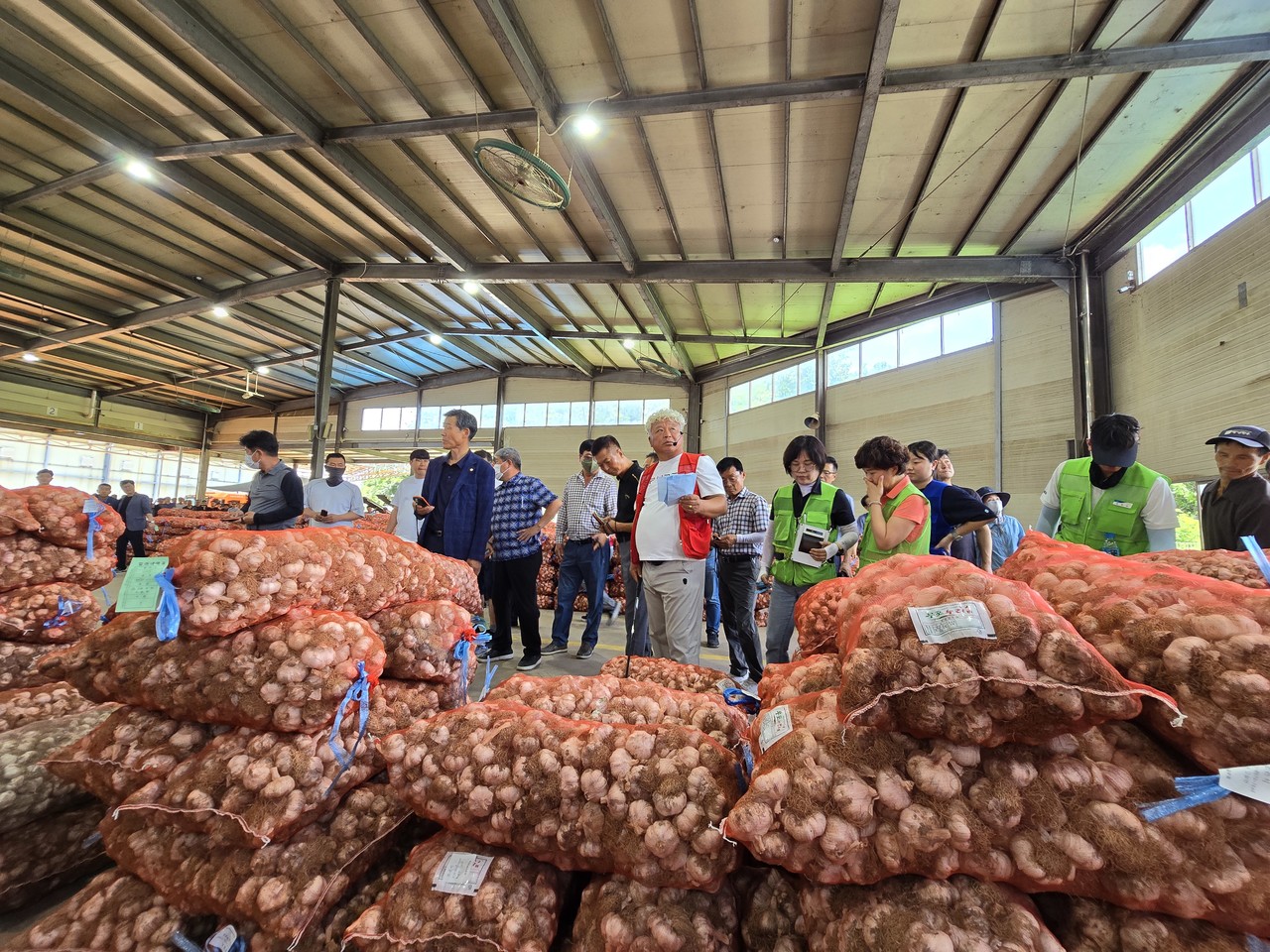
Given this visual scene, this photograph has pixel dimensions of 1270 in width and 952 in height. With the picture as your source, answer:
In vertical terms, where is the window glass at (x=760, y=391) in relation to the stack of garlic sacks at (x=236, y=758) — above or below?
above

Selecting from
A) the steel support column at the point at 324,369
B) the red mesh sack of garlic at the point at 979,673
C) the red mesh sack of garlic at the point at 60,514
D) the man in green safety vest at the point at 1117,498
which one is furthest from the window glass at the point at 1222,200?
the steel support column at the point at 324,369

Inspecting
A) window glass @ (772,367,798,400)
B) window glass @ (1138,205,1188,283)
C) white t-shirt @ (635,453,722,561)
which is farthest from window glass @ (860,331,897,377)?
white t-shirt @ (635,453,722,561)

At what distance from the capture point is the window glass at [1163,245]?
5863mm

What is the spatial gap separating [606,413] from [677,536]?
12766mm

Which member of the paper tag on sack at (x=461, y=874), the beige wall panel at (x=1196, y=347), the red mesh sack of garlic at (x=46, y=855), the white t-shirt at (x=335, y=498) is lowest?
the red mesh sack of garlic at (x=46, y=855)

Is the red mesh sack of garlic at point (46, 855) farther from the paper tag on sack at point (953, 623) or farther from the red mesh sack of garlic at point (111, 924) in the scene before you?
the paper tag on sack at point (953, 623)

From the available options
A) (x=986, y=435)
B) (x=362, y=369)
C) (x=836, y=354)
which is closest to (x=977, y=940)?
(x=986, y=435)

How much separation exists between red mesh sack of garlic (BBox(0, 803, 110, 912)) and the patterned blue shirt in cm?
287

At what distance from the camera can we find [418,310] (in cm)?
1230

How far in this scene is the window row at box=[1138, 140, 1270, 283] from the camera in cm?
494

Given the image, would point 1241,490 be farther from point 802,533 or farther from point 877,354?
point 877,354

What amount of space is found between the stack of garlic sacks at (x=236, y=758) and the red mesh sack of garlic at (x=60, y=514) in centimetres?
150

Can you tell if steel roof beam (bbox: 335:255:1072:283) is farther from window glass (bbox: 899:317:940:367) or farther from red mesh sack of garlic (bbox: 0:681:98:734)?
red mesh sack of garlic (bbox: 0:681:98:734)

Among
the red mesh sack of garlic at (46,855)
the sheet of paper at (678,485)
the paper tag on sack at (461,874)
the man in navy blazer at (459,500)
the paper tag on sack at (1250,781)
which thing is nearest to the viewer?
the paper tag on sack at (1250,781)
